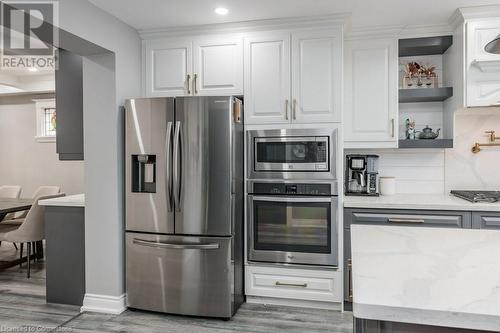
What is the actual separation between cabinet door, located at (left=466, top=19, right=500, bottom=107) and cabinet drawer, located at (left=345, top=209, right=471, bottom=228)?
976mm

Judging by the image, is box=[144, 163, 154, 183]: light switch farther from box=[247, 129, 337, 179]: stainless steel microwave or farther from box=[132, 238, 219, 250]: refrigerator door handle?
box=[247, 129, 337, 179]: stainless steel microwave

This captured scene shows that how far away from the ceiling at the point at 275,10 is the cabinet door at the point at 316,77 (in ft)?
0.76

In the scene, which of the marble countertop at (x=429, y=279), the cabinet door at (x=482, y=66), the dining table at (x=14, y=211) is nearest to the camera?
the marble countertop at (x=429, y=279)

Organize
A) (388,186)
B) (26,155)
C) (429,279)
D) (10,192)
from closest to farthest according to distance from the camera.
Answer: (429,279) < (388,186) < (10,192) < (26,155)

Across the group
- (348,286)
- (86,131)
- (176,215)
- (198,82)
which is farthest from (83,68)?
(348,286)

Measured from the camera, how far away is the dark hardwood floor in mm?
2750

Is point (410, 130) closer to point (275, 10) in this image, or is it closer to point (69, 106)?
point (275, 10)

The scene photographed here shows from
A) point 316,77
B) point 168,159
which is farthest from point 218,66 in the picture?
point 168,159

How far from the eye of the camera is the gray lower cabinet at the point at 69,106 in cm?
326

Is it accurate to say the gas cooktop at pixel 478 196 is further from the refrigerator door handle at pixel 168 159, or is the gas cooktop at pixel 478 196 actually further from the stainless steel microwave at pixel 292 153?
the refrigerator door handle at pixel 168 159

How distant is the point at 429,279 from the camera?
3.72 feet

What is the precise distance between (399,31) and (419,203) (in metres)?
1.56

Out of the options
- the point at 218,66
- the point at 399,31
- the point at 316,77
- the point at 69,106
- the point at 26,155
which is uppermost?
the point at 399,31
